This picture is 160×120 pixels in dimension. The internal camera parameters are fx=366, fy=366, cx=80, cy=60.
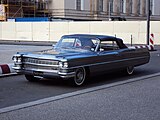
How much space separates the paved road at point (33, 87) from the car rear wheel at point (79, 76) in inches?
7.3

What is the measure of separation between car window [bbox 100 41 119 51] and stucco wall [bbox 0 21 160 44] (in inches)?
860

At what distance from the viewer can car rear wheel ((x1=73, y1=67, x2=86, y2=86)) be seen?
1010cm

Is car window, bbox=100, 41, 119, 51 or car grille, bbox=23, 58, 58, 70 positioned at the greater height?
car window, bbox=100, 41, 119, 51

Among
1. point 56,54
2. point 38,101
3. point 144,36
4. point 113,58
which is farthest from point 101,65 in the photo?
point 144,36

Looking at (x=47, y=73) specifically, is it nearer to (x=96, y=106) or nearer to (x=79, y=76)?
(x=79, y=76)

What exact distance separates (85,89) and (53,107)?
2.34 meters

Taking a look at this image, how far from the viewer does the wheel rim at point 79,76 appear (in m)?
10.1

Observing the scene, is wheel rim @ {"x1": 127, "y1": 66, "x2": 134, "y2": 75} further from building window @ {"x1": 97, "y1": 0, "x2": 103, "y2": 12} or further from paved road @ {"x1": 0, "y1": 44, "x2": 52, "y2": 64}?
building window @ {"x1": 97, "y1": 0, "x2": 103, "y2": 12}

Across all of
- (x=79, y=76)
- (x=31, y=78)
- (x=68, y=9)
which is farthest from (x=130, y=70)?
(x=68, y=9)

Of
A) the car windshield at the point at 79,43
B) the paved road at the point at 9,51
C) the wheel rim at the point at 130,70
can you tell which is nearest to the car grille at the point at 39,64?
the car windshield at the point at 79,43

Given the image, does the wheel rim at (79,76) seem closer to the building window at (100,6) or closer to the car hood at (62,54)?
the car hood at (62,54)

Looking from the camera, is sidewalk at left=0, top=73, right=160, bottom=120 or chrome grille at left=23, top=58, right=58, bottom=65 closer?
sidewalk at left=0, top=73, right=160, bottom=120

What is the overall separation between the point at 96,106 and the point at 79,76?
266 centimetres

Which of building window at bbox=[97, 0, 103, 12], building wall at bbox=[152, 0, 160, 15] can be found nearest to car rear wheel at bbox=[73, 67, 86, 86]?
building window at bbox=[97, 0, 103, 12]
